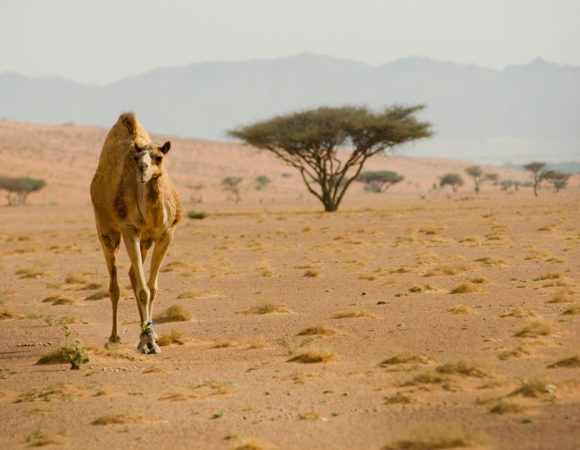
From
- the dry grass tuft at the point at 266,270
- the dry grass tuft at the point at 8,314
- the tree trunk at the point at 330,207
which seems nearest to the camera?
the dry grass tuft at the point at 8,314

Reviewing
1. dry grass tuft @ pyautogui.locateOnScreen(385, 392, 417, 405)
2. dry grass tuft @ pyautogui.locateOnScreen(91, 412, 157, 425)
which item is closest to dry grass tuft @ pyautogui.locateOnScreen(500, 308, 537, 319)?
dry grass tuft @ pyautogui.locateOnScreen(385, 392, 417, 405)

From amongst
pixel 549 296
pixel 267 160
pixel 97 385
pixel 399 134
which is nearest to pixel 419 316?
pixel 549 296

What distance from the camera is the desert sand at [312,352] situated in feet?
24.9

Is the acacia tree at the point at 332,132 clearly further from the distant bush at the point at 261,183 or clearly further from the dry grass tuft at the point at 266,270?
the distant bush at the point at 261,183

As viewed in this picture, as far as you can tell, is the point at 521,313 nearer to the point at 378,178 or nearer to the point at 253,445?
the point at 253,445

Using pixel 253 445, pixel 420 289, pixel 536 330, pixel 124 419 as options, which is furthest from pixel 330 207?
pixel 253 445

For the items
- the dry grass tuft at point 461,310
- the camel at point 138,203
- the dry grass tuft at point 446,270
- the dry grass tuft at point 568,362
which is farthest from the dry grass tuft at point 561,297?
the camel at point 138,203

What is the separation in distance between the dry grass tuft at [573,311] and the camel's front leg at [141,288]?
5894mm

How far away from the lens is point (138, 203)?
1112cm

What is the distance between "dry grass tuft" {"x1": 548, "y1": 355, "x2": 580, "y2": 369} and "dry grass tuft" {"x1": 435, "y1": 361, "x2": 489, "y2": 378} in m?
0.86

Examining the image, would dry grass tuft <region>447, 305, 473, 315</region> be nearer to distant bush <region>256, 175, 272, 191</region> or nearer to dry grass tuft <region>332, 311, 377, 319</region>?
dry grass tuft <region>332, 311, 377, 319</region>

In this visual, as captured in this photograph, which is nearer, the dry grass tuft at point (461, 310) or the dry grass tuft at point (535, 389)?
the dry grass tuft at point (535, 389)

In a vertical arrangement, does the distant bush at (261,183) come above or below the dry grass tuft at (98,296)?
above

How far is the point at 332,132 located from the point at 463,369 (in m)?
45.1
